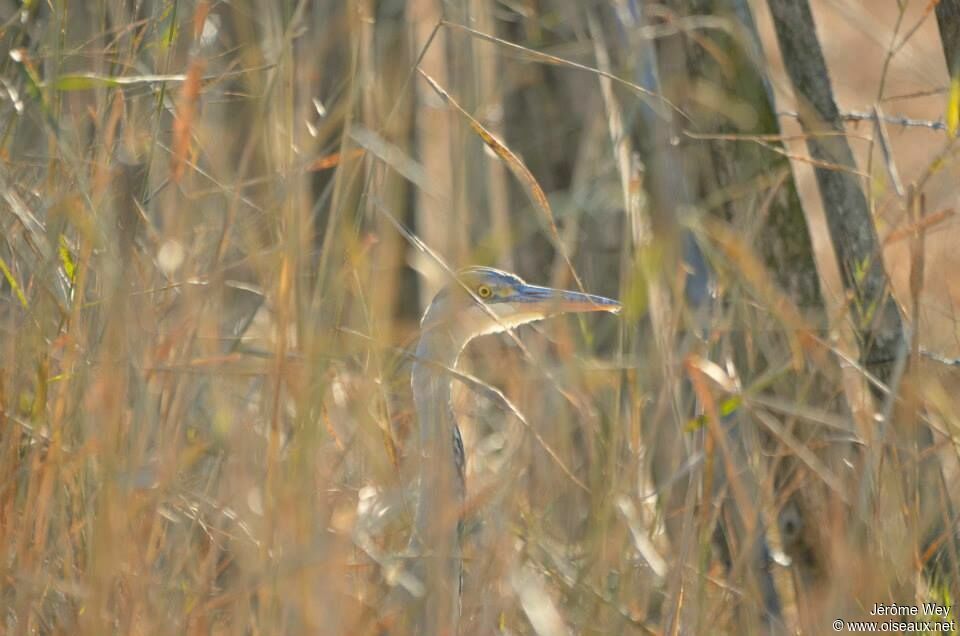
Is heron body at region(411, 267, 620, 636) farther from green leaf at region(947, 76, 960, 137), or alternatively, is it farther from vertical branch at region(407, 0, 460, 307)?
green leaf at region(947, 76, 960, 137)

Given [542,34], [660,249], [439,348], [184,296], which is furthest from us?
[542,34]

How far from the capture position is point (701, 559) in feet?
6.28

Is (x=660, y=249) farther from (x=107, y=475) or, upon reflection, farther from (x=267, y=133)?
(x=107, y=475)

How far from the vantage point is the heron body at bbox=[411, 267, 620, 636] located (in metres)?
1.60

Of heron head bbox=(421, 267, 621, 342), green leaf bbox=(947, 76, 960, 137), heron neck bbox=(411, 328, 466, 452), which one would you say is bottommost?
heron neck bbox=(411, 328, 466, 452)

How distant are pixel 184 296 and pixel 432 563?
0.49 metres

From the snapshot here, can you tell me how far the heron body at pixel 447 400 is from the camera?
1.60 meters

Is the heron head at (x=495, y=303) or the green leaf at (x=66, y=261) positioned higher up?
the green leaf at (x=66, y=261)

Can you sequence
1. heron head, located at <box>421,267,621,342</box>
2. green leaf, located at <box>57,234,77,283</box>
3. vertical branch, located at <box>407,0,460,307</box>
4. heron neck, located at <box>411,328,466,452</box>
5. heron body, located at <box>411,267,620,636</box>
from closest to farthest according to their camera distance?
heron body, located at <box>411,267,620,636</box> → vertical branch, located at <box>407,0,460,307</box> → green leaf, located at <box>57,234,77,283</box> → heron neck, located at <box>411,328,466,452</box> → heron head, located at <box>421,267,621,342</box>

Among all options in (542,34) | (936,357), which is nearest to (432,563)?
(936,357)

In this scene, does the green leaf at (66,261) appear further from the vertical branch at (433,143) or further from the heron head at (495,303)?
the heron head at (495,303)

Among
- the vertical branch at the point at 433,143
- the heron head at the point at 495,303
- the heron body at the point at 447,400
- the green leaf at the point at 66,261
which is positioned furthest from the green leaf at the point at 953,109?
the green leaf at the point at 66,261

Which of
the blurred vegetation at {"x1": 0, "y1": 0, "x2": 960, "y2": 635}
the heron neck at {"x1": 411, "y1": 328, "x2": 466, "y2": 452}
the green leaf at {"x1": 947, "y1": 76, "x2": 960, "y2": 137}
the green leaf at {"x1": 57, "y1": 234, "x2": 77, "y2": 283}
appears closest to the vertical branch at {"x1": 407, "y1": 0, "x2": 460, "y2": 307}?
the blurred vegetation at {"x1": 0, "y1": 0, "x2": 960, "y2": 635}

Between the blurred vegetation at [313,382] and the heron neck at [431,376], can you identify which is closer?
the blurred vegetation at [313,382]
